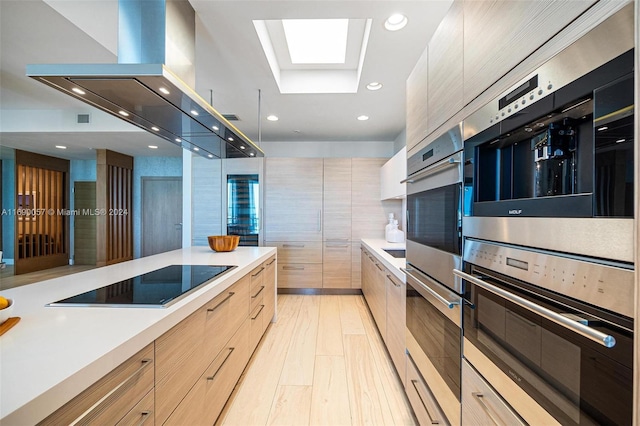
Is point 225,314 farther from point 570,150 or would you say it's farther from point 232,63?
point 232,63

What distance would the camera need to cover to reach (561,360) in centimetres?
66

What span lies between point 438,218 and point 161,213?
6597mm

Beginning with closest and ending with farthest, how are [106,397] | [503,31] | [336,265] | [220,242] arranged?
[106,397] < [503,31] < [220,242] < [336,265]

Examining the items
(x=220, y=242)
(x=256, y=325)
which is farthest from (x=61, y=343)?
(x=220, y=242)

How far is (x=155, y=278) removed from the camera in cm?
158

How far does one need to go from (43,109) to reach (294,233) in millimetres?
4108

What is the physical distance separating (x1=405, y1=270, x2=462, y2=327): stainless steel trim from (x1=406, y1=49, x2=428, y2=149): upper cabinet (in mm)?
773

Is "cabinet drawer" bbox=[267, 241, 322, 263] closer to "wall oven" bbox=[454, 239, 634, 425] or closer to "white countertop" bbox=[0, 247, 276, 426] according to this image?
"white countertop" bbox=[0, 247, 276, 426]

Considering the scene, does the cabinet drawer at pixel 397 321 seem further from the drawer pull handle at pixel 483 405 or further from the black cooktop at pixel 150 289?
the black cooktop at pixel 150 289

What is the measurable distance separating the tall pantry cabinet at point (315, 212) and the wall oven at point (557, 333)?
339cm

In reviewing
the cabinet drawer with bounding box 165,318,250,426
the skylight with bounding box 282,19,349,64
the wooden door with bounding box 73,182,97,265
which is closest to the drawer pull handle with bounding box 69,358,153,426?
the cabinet drawer with bounding box 165,318,250,426

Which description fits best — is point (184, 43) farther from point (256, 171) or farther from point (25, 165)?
point (25, 165)

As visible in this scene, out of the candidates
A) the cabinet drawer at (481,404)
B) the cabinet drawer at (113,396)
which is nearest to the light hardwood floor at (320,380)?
the cabinet drawer at (481,404)

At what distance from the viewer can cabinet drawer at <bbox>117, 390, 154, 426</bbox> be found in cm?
82
